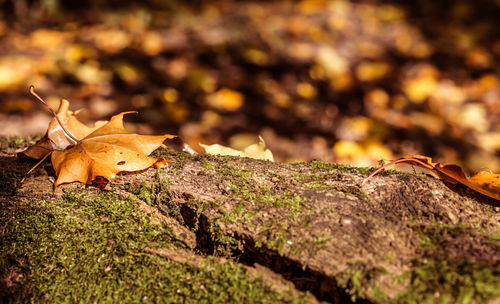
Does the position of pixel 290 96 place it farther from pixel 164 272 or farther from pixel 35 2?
pixel 35 2

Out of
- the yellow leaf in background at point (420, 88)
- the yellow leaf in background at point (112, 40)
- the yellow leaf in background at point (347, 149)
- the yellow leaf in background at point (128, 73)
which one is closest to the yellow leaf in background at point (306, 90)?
the yellow leaf in background at point (347, 149)

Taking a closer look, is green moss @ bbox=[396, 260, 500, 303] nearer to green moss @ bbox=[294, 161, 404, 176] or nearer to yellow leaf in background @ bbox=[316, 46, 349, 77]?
green moss @ bbox=[294, 161, 404, 176]

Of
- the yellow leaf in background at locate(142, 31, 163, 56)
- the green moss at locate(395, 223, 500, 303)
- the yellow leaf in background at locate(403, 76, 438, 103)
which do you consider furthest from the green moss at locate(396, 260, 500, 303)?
the yellow leaf in background at locate(142, 31, 163, 56)

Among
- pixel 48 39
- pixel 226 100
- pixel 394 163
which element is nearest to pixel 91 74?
pixel 48 39

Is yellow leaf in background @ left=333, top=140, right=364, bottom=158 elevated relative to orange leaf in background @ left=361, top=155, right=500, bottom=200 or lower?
elevated

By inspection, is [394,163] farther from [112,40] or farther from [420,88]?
[112,40]

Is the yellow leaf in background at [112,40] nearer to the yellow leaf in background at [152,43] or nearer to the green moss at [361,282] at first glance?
the yellow leaf in background at [152,43]

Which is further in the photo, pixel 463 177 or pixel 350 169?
pixel 350 169
